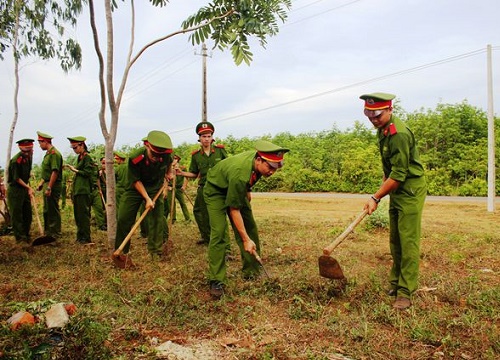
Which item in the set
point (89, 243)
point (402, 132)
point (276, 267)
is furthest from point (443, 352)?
point (89, 243)

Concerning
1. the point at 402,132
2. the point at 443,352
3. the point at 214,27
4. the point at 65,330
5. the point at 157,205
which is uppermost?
the point at 214,27

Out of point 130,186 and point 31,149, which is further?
point 31,149

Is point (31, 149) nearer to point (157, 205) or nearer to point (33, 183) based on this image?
point (157, 205)

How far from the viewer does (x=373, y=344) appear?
2.99 metres

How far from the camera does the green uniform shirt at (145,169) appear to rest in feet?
17.1

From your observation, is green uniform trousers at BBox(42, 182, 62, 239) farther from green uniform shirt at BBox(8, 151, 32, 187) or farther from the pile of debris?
the pile of debris

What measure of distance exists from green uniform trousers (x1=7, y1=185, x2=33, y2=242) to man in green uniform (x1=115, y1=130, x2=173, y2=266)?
2422mm

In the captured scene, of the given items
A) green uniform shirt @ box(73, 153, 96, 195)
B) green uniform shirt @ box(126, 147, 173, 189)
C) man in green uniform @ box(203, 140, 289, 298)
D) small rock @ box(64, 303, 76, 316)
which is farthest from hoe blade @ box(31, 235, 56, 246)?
small rock @ box(64, 303, 76, 316)

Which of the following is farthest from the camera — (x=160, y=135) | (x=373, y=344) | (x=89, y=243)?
(x=89, y=243)

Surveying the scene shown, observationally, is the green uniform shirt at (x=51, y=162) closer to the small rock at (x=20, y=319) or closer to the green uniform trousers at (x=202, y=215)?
the green uniform trousers at (x=202, y=215)

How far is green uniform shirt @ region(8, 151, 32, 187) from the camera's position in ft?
22.1

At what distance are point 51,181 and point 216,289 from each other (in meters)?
4.15

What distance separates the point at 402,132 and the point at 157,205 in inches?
137

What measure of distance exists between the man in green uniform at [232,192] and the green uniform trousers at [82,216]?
340 cm
